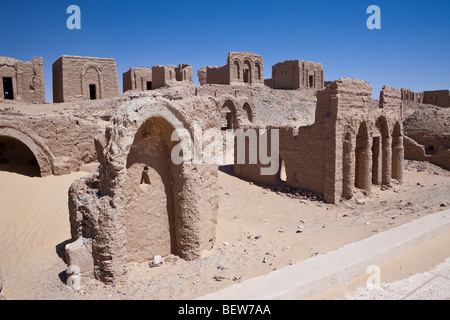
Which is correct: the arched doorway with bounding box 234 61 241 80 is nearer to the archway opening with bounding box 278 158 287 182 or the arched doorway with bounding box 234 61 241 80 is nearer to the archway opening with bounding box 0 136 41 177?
the archway opening with bounding box 278 158 287 182

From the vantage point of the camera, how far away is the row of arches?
11.4 metres

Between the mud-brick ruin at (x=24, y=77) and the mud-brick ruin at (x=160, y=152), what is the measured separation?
0.81 feet

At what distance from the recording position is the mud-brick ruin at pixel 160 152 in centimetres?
536

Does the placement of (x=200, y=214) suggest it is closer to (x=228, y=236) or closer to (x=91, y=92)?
(x=228, y=236)

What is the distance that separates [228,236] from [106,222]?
331 centimetres

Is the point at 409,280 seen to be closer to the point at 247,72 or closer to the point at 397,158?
the point at 397,158

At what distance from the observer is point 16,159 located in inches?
480

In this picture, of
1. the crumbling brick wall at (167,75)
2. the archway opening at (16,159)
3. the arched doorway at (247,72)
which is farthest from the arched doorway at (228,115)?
the archway opening at (16,159)

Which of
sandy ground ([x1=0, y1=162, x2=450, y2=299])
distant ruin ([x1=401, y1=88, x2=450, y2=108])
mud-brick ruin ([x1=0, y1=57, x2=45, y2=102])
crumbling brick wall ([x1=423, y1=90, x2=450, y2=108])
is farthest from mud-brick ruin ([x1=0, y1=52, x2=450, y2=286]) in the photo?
distant ruin ([x1=401, y1=88, x2=450, y2=108])

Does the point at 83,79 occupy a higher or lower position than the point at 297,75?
lower

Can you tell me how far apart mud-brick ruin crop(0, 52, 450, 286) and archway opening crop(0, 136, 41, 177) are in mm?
39

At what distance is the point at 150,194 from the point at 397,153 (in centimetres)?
1311

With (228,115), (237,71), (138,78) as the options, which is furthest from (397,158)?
(138,78)
